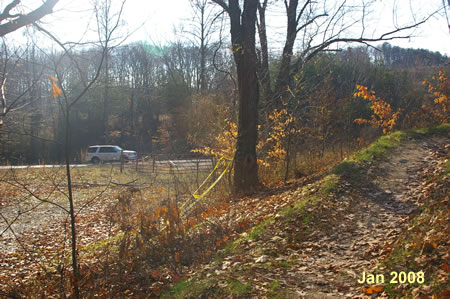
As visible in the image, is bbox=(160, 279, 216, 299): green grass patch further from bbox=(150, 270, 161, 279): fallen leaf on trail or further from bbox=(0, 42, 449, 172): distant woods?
bbox=(0, 42, 449, 172): distant woods

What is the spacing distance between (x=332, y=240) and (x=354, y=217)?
859 mm

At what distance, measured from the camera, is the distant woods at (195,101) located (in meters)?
12.9

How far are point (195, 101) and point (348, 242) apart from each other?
63.5 ft

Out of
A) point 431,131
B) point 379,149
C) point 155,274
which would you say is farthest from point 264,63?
point 155,274

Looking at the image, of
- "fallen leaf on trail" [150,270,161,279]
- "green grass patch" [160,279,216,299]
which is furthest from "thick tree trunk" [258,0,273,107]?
"green grass patch" [160,279,216,299]

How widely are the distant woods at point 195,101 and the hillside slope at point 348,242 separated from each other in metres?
3.29

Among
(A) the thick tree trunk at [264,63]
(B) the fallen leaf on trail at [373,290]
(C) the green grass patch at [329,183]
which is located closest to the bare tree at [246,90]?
(C) the green grass patch at [329,183]

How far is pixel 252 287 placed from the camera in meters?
4.39

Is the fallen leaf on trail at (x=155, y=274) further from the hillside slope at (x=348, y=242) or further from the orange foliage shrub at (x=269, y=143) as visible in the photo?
the orange foliage shrub at (x=269, y=143)

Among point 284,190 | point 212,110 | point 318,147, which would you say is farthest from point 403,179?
point 212,110

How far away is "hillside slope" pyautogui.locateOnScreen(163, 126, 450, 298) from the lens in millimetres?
4016

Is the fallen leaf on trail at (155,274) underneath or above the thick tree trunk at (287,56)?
underneath

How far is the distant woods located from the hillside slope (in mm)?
3294

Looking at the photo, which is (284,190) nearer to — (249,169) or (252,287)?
(249,169)
